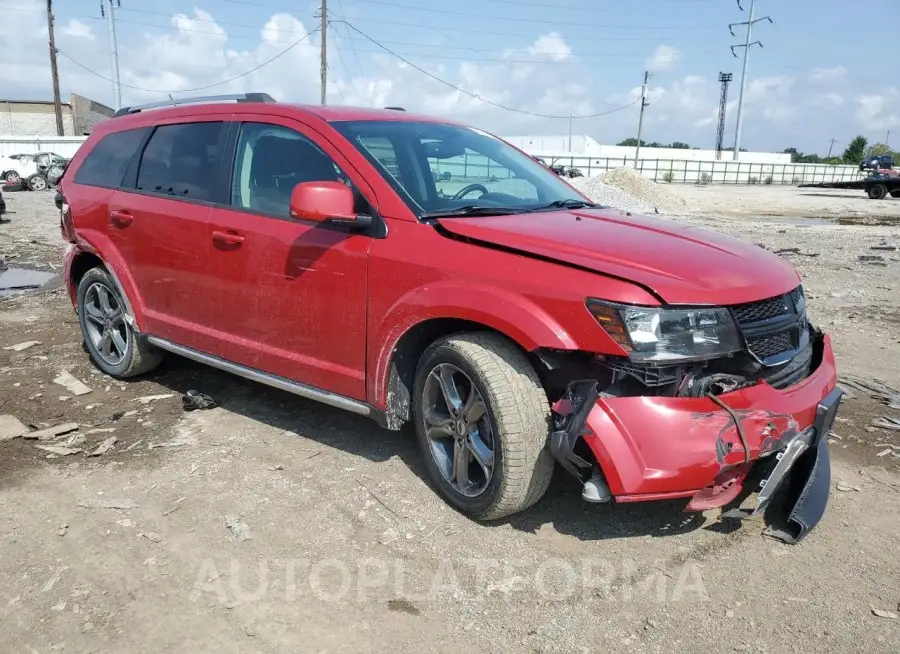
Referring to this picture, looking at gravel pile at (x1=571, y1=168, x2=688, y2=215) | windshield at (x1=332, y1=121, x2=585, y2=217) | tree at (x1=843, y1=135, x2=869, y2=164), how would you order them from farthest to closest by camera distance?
tree at (x1=843, y1=135, x2=869, y2=164)
gravel pile at (x1=571, y1=168, x2=688, y2=215)
windshield at (x1=332, y1=121, x2=585, y2=217)

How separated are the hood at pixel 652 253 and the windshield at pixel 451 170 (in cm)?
27

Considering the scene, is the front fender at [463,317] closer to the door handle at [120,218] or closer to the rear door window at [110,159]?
the door handle at [120,218]

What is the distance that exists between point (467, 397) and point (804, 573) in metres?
1.57

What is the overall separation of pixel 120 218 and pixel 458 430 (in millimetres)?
2938

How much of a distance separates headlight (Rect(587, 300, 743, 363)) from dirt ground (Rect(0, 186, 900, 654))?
0.92m

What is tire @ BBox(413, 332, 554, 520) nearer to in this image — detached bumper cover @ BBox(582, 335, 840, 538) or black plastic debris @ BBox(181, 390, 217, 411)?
detached bumper cover @ BBox(582, 335, 840, 538)

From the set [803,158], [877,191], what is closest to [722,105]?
[803,158]

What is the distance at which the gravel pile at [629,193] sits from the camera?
77.4 ft

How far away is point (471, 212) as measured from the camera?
358 centimetres

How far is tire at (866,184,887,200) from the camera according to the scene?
1219 inches

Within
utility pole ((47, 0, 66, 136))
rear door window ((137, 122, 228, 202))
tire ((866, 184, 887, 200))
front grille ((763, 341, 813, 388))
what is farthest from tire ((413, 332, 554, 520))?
utility pole ((47, 0, 66, 136))

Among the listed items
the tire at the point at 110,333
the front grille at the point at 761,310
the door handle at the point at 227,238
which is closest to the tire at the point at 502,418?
the front grille at the point at 761,310

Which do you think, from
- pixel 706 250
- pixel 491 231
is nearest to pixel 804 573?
pixel 706 250

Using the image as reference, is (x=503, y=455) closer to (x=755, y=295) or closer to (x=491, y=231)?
(x=491, y=231)
